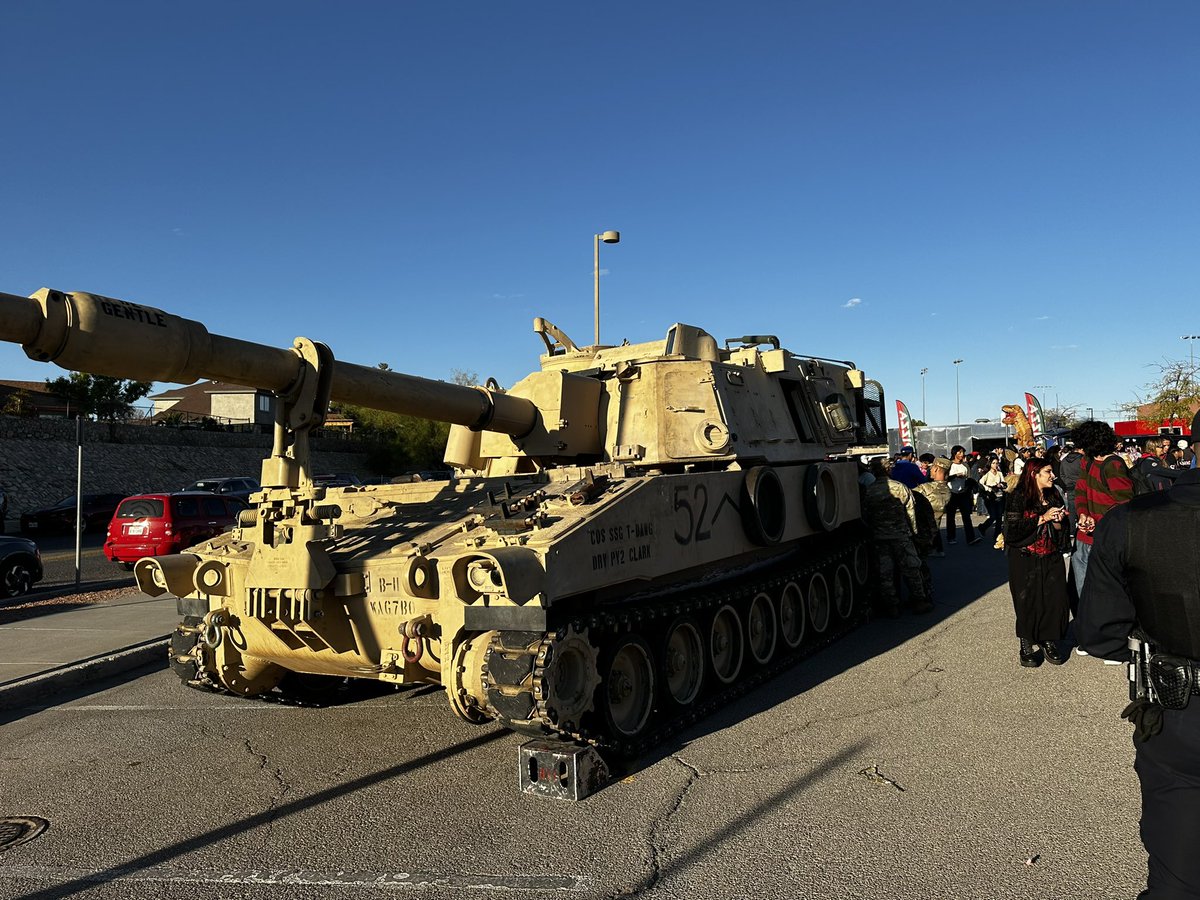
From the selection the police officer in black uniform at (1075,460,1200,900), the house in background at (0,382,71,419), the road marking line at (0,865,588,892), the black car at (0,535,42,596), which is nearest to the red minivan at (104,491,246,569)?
the black car at (0,535,42,596)

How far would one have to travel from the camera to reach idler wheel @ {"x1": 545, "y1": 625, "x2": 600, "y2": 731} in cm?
513

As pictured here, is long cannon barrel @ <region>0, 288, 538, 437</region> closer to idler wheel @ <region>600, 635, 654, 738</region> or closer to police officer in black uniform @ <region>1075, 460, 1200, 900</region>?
idler wheel @ <region>600, 635, 654, 738</region>

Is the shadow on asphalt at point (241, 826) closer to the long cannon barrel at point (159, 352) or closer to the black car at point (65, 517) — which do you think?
the long cannon barrel at point (159, 352)

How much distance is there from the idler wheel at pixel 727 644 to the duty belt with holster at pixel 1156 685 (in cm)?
432

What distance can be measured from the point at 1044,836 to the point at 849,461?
655 centimetres

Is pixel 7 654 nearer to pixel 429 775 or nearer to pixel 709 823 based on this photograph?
pixel 429 775

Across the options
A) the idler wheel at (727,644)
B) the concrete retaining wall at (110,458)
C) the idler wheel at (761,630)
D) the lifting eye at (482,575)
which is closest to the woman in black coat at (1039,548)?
the idler wheel at (761,630)

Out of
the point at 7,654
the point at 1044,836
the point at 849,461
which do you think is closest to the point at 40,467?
the point at 7,654

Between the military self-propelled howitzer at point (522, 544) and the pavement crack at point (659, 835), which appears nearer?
the pavement crack at point (659, 835)

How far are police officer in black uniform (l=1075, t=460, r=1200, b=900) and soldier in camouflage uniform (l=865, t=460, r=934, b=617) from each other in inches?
298

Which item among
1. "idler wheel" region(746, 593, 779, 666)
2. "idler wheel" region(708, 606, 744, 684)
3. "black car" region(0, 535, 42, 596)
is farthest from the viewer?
"black car" region(0, 535, 42, 596)

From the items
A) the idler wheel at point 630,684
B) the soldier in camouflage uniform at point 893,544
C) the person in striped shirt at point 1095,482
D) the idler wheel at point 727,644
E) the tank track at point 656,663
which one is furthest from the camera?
the soldier in camouflage uniform at point 893,544

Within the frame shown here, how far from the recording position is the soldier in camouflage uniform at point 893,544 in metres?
10.4

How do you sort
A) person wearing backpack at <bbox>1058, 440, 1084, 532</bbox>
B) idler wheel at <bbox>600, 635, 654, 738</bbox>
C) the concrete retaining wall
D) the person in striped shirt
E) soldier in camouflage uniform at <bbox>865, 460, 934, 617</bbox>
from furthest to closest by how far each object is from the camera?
the concrete retaining wall
soldier in camouflage uniform at <bbox>865, 460, 934, 617</bbox>
person wearing backpack at <bbox>1058, 440, 1084, 532</bbox>
the person in striped shirt
idler wheel at <bbox>600, 635, 654, 738</bbox>
